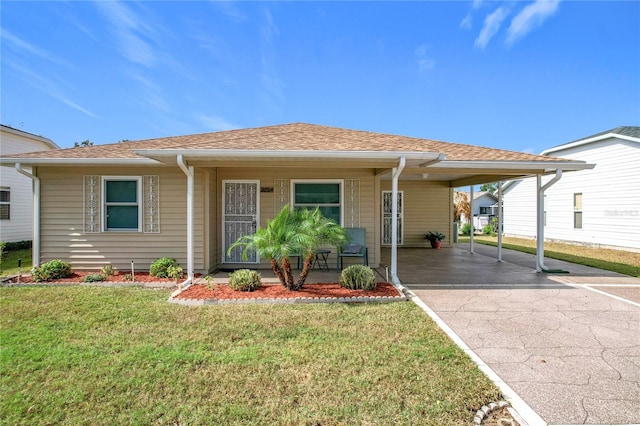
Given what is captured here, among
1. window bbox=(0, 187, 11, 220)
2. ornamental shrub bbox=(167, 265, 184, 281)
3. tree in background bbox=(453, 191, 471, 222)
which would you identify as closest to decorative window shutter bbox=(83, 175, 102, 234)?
ornamental shrub bbox=(167, 265, 184, 281)

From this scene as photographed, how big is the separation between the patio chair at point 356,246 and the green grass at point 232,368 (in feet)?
9.51

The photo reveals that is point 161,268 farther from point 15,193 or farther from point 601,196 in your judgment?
point 601,196

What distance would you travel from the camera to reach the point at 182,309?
4984 millimetres

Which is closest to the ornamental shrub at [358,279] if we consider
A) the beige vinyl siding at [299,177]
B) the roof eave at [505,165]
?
the beige vinyl siding at [299,177]

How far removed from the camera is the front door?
8445mm

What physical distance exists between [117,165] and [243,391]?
21.5 feet

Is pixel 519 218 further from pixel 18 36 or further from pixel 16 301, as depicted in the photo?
pixel 18 36

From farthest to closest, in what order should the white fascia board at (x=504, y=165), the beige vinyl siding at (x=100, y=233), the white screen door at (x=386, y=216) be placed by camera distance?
the white screen door at (x=386, y=216)
the beige vinyl siding at (x=100, y=233)
the white fascia board at (x=504, y=165)

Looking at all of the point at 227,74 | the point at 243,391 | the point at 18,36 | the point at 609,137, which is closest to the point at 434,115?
the point at 609,137

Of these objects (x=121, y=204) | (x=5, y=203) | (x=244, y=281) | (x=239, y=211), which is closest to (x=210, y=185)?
(x=239, y=211)

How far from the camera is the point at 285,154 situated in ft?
19.6

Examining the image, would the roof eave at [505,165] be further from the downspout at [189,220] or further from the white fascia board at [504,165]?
the downspout at [189,220]

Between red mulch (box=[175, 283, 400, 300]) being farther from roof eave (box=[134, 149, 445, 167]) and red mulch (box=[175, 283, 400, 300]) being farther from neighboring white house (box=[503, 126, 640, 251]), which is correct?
neighboring white house (box=[503, 126, 640, 251])

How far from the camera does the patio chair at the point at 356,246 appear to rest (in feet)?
25.6
